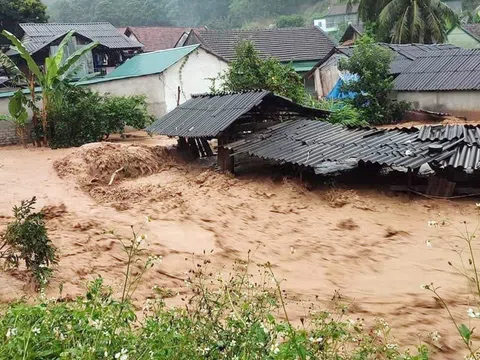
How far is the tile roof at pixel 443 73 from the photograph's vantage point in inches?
800

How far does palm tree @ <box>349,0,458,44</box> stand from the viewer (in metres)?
27.2

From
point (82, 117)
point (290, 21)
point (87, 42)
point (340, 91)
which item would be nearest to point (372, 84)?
point (340, 91)

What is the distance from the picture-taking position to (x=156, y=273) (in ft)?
24.1

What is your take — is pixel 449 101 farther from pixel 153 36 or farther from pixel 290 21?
pixel 290 21

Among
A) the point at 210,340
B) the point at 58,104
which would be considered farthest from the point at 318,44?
the point at 210,340

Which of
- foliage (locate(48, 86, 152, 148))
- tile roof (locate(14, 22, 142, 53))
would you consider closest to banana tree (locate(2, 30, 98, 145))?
foliage (locate(48, 86, 152, 148))

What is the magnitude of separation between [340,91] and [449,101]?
427 centimetres

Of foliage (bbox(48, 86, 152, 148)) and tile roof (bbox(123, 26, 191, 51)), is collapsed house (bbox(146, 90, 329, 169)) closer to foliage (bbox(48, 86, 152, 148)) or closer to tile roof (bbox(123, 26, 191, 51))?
foliage (bbox(48, 86, 152, 148))

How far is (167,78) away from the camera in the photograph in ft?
72.8

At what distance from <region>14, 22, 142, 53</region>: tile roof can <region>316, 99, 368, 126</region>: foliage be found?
13300 mm

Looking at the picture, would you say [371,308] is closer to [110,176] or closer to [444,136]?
[444,136]

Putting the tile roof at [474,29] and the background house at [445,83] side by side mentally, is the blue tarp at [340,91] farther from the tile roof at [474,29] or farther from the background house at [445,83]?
the tile roof at [474,29]

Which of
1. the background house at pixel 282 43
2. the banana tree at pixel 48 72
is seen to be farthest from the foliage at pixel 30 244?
the background house at pixel 282 43

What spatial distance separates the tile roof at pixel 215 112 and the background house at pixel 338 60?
922 centimetres
